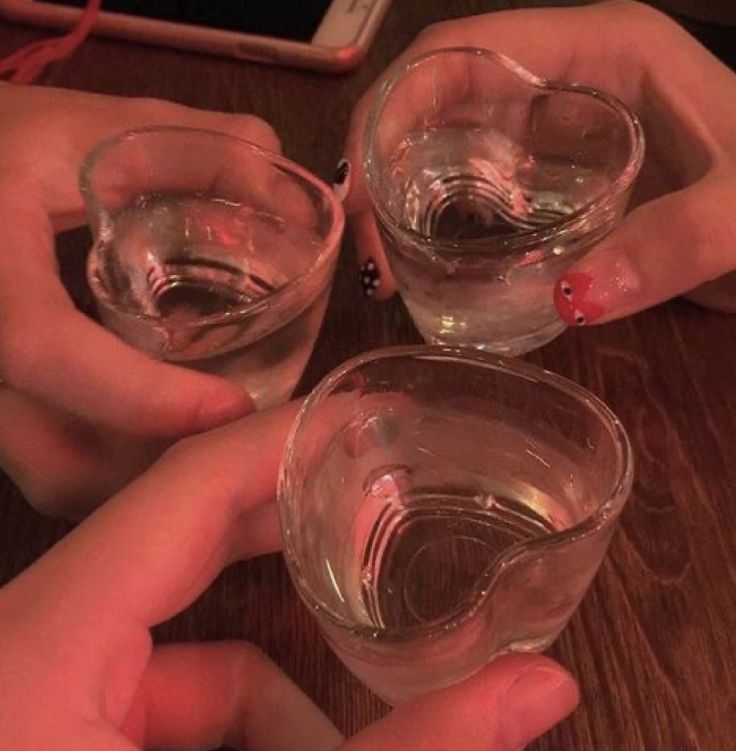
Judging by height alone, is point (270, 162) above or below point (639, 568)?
above

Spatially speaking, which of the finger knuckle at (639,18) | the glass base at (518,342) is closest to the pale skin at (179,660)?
the glass base at (518,342)

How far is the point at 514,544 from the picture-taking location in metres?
0.35

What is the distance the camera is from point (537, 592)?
1.07ft

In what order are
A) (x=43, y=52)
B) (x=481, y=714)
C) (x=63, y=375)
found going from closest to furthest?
(x=481, y=714), (x=63, y=375), (x=43, y=52)

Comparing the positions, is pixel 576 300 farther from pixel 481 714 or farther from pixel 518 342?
pixel 481 714

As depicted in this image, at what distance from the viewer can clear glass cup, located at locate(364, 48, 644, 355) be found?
412 mm

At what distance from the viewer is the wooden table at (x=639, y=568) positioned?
356 millimetres

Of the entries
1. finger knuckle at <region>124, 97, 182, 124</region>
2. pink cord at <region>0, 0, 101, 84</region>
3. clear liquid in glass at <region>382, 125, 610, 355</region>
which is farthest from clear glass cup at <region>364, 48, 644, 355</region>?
pink cord at <region>0, 0, 101, 84</region>

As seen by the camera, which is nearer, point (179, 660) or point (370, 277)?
point (179, 660)

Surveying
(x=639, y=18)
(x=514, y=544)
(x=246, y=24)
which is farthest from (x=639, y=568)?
(x=246, y=24)

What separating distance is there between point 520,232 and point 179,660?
0.21m

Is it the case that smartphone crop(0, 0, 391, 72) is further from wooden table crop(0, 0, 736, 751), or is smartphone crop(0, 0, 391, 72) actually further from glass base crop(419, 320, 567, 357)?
glass base crop(419, 320, 567, 357)

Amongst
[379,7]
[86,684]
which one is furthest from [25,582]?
[379,7]

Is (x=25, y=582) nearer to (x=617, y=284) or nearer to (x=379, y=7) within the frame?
(x=617, y=284)
